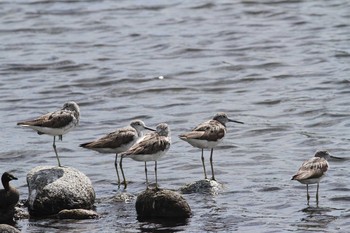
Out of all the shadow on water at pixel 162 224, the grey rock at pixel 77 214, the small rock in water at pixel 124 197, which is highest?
the grey rock at pixel 77 214

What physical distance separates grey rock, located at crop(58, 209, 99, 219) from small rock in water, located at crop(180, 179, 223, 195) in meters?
2.19

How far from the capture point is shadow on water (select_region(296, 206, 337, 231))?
15.2 metres

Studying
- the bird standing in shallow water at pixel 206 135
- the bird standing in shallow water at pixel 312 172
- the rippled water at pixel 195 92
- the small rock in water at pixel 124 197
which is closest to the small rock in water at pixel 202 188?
the rippled water at pixel 195 92

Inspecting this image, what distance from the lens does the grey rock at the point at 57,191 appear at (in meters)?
16.0

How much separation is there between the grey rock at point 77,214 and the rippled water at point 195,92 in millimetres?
181

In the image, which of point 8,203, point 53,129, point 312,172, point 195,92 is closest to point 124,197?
point 53,129

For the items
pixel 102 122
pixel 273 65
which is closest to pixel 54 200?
pixel 102 122

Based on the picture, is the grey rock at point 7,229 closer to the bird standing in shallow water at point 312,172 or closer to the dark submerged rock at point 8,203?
the dark submerged rock at point 8,203

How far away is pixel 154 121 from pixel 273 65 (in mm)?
6891

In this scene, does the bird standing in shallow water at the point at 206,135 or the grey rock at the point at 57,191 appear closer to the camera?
the grey rock at the point at 57,191

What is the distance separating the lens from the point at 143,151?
1662cm

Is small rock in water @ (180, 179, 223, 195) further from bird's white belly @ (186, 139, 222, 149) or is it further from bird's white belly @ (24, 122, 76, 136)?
bird's white belly @ (24, 122, 76, 136)

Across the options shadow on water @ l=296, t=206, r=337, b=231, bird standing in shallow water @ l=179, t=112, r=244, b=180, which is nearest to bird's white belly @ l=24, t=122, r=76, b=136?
bird standing in shallow water @ l=179, t=112, r=244, b=180

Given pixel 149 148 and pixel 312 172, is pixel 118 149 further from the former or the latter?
pixel 312 172
